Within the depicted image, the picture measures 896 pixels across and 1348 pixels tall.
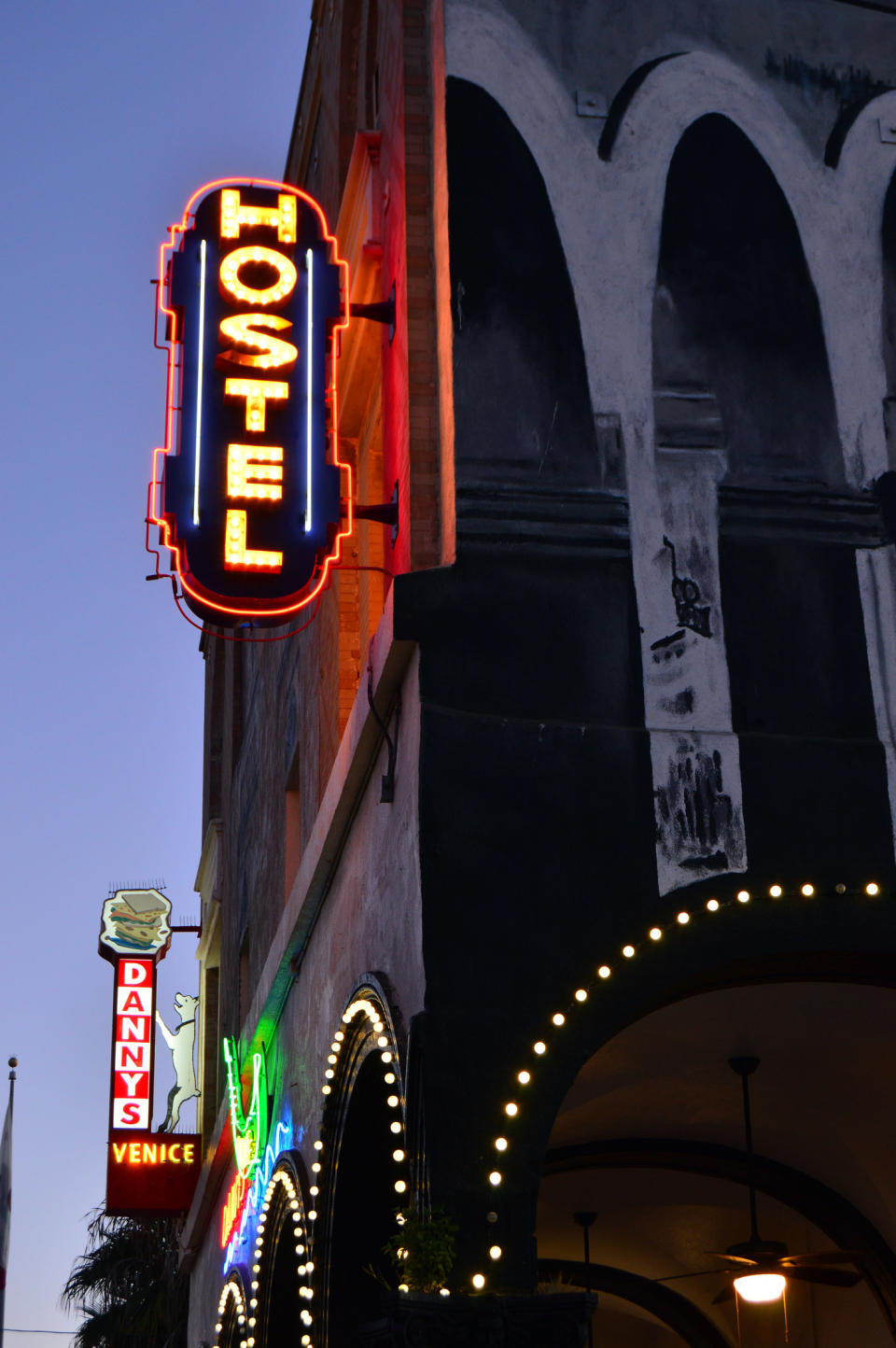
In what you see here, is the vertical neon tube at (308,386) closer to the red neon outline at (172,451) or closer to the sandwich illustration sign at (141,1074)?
the red neon outline at (172,451)

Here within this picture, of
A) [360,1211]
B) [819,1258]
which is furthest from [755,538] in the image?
[819,1258]

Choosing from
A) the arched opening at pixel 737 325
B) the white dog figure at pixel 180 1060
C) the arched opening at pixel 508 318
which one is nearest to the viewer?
the arched opening at pixel 508 318

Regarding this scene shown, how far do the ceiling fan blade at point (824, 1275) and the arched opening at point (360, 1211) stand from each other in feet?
11.0

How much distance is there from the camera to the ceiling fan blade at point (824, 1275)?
1265cm

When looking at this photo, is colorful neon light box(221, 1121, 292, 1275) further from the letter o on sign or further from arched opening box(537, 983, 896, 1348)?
the letter o on sign

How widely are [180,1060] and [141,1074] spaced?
3501 millimetres

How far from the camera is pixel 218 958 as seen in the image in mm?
29875

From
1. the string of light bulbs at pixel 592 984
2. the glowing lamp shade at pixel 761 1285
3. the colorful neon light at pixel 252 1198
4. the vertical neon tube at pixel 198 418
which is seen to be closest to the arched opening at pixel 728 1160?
the glowing lamp shade at pixel 761 1285

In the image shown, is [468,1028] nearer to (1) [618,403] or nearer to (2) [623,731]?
(2) [623,731]

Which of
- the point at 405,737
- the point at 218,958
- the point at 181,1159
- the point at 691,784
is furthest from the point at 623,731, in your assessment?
the point at 218,958

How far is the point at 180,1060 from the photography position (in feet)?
99.7

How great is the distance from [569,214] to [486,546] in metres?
2.50

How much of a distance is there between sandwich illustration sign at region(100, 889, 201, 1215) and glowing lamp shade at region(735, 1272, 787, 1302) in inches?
542

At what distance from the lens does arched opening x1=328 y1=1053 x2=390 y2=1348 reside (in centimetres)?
1117
